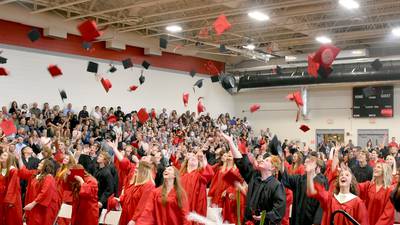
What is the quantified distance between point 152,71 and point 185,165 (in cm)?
1576

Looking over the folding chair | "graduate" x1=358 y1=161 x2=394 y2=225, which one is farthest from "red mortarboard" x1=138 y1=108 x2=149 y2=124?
"graduate" x1=358 y1=161 x2=394 y2=225

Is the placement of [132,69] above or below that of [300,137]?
above

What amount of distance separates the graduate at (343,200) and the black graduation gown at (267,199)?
1.49 ft

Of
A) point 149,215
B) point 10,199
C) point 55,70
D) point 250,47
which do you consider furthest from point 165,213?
point 250,47

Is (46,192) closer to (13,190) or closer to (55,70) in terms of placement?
(13,190)

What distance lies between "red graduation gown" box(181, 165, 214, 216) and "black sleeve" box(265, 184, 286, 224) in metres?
2.39

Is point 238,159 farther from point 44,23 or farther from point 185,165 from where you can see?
point 44,23

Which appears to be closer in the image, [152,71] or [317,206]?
[317,206]

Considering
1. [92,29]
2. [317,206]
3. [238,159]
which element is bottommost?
[317,206]

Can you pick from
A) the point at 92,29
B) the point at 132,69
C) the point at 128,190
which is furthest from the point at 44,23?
the point at 128,190

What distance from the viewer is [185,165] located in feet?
27.3

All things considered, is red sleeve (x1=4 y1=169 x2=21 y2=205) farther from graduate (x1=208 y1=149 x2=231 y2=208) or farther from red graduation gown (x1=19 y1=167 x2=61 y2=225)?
graduate (x1=208 y1=149 x2=231 y2=208)

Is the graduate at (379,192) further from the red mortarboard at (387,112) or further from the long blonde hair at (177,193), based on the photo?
the red mortarboard at (387,112)

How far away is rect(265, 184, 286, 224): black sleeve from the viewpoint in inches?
212
